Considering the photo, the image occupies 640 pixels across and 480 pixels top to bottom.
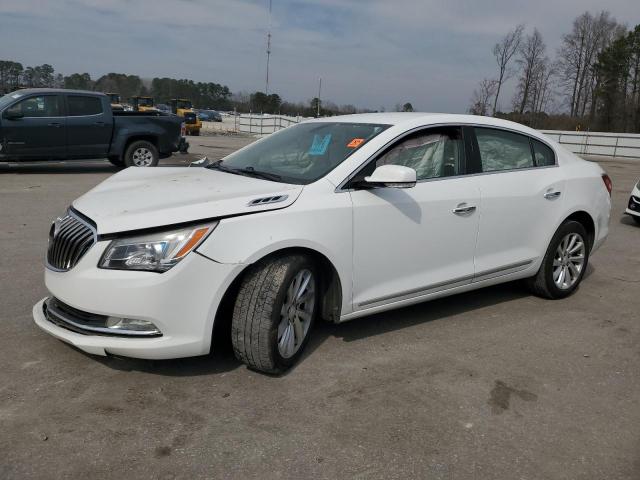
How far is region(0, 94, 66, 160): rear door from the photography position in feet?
39.2

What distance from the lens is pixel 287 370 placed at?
11.9ft

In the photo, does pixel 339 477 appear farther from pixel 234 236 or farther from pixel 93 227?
pixel 93 227

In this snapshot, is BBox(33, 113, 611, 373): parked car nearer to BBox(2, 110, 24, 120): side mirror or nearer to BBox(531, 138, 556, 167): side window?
BBox(531, 138, 556, 167): side window

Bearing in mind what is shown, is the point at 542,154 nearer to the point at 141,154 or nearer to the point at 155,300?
the point at 155,300

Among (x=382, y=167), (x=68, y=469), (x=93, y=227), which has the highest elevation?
(x=382, y=167)

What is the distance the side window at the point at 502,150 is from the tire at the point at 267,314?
6.22ft

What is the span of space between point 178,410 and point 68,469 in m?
0.64

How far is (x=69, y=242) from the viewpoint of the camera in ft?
11.1

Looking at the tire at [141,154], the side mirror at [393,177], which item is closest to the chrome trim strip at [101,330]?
the side mirror at [393,177]

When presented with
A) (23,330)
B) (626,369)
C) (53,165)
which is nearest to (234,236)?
(23,330)

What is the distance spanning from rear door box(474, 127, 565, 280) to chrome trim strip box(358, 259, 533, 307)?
11 millimetres

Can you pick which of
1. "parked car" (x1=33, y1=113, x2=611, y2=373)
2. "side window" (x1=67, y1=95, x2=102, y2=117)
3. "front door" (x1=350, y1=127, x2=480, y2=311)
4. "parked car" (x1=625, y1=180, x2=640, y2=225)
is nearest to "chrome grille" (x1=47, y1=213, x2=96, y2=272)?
"parked car" (x1=33, y1=113, x2=611, y2=373)

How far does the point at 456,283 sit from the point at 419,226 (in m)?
0.64

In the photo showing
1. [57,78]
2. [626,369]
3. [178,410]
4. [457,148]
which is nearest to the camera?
[178,410]
